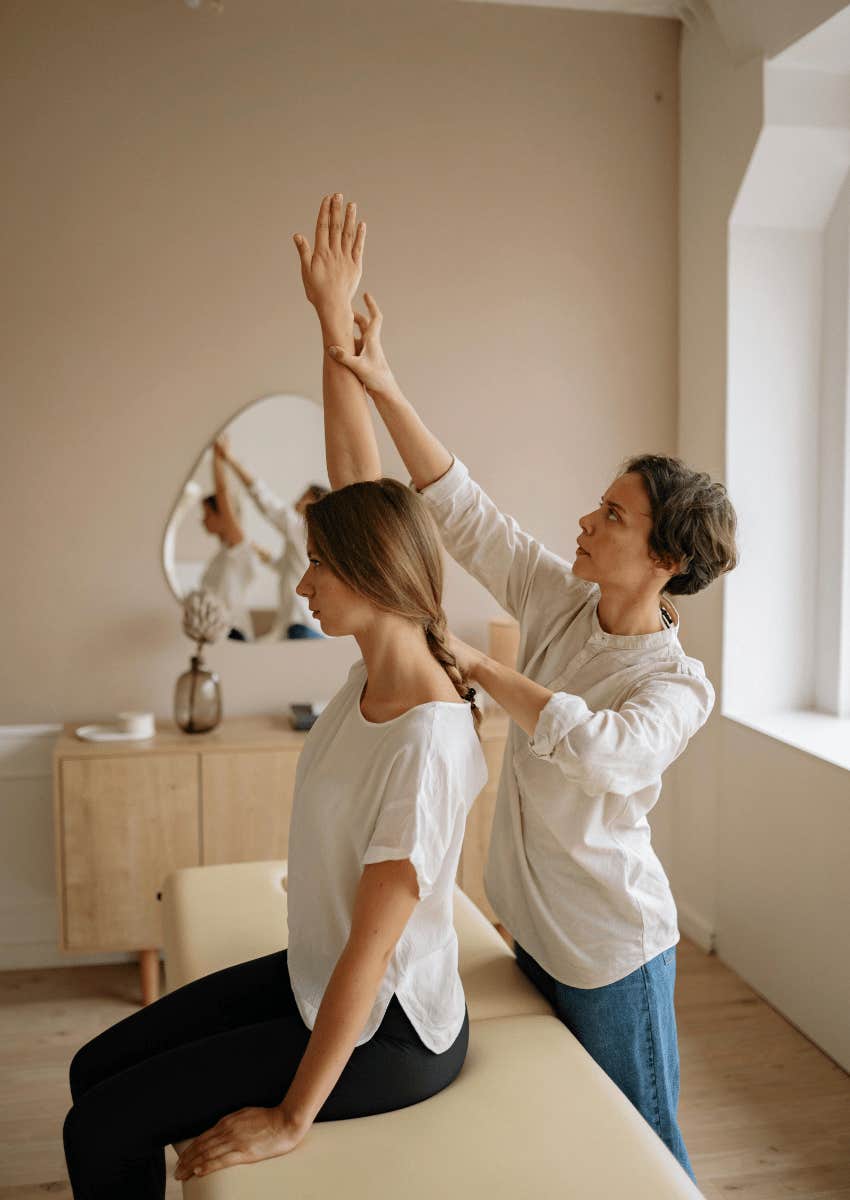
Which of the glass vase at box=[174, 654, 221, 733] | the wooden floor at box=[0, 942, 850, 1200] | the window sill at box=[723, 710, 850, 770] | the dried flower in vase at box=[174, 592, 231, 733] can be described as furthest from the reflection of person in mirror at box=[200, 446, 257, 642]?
the window sill at box=[723, 710, 850, 770]

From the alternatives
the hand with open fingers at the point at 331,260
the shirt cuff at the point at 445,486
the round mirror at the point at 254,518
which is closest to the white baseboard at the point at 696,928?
the round mirror at the point at 254,518

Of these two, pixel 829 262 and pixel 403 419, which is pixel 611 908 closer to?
pixel 403 419

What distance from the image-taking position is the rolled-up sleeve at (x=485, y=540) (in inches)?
74.2

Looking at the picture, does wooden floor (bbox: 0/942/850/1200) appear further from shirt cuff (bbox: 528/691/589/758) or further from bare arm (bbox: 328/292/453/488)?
bare arm (bbox: 328/292/453/488)

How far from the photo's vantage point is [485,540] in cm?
193

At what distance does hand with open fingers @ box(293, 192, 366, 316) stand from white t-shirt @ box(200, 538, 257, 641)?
1.64 m

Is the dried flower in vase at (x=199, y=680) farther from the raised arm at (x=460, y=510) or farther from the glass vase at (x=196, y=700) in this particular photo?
the raised arm at (x=460, y=510)

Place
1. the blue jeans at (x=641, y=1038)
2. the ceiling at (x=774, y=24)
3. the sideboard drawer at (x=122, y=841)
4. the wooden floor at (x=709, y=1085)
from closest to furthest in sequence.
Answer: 1. the blue jeans at (x=641, y=1038)
2. the wooden floor at (x=709, y=1085)
3. the ceiling at (x=774, y=24)
4. the sideboard drawer at (x=122, y=841)

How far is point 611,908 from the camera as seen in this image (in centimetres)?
172

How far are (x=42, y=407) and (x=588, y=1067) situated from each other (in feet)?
7.84

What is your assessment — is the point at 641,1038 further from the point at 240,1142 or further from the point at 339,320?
the point at 339,320

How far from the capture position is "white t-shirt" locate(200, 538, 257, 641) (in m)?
3.35

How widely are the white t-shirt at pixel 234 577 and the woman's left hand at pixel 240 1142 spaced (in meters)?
2.04

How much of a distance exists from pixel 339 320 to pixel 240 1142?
119cm
